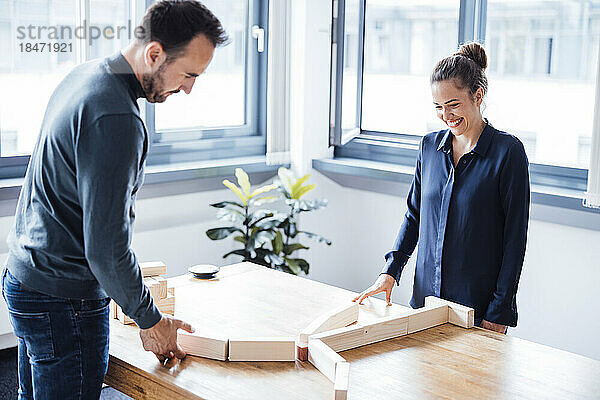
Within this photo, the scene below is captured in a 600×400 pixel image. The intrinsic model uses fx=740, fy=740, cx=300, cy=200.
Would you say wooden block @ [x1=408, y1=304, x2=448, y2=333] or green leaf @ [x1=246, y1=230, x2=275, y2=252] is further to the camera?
green leaf @ [x1=246, y1=230, x2=275, y2=252]

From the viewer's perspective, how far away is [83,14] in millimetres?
3457

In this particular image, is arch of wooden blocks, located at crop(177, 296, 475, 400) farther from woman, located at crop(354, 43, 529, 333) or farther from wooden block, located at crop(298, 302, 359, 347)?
woman, located at crop(354, 43, 529, 333)

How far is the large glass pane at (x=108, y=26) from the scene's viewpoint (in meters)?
3.53

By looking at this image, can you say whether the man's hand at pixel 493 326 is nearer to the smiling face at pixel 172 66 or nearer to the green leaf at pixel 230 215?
the smiling face at pixel 172 66

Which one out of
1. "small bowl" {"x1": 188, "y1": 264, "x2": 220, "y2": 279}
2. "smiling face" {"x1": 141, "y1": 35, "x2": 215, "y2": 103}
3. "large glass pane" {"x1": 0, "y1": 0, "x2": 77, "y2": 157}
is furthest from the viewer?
"large glass pane" {"x1": 0, "y1": 0, "x2": 77, "y2": 157}

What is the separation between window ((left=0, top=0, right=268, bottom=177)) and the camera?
3.32 meters

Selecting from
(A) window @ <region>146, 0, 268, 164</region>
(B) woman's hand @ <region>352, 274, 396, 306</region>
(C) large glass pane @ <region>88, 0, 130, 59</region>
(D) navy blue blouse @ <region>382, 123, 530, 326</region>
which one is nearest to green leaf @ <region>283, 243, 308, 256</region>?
(A) window @ <region>146, 0, 268, 164</region>

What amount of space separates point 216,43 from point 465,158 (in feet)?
3.22

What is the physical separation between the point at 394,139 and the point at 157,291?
2.46 metres

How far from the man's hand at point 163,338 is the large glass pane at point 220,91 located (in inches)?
93.0

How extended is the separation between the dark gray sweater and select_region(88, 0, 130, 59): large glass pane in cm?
203

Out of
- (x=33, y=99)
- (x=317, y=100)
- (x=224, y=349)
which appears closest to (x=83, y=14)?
(x=33, y=99)

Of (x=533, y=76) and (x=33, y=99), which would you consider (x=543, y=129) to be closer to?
(x=533, y=76)

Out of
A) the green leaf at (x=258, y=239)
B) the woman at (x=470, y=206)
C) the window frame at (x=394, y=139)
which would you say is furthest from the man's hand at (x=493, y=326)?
the green leaf at (x=258, y=239)
